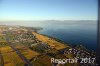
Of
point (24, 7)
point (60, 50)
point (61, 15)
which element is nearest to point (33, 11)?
point (24, 7)

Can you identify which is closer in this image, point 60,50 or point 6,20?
point 6,20

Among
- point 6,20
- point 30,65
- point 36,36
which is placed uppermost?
point 6,20

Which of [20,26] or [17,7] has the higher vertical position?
[17,7]

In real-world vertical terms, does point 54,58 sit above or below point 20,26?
below

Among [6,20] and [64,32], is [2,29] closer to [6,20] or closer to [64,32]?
[6,20]

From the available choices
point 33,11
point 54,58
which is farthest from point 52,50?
point 33,11

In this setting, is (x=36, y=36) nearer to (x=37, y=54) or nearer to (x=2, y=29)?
(x=37, y=54)
